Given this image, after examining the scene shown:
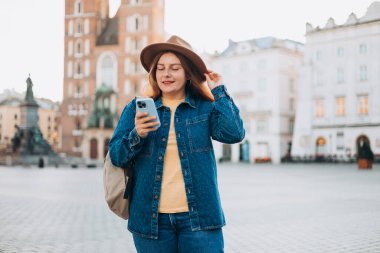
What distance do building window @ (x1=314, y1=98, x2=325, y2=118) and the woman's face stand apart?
56.5 m

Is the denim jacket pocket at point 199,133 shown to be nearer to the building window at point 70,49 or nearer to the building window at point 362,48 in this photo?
the building window at point 362,48

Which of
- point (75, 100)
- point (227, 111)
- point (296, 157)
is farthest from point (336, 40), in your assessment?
point (227, 111)

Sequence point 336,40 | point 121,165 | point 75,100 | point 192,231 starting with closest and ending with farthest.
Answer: point 192,231
point 121,165
point 336,40
point 75,100

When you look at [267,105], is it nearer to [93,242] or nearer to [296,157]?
[296,157]

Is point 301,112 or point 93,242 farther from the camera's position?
point 301,112

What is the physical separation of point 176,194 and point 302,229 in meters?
6.65

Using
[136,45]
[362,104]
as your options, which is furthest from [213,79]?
[136,45]

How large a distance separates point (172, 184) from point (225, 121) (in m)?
0.51

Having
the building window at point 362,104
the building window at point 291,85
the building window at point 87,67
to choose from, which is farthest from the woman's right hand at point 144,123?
the building window at point 87,67

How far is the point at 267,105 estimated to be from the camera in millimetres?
64250

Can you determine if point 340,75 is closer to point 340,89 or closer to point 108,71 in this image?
point 340,89

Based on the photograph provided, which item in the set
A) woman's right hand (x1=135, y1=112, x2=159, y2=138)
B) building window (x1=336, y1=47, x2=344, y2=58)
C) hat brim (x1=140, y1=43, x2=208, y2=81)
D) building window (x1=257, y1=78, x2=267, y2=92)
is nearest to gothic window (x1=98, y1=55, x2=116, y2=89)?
building window (x1=257, y1=78, x2=267, y2=92)

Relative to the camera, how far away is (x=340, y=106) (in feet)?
186

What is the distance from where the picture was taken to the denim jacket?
10.1 feet
